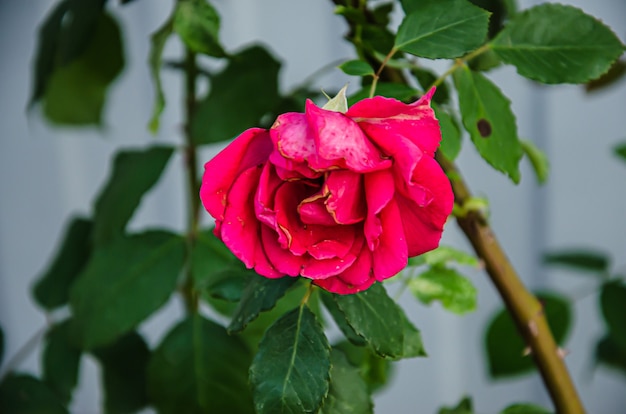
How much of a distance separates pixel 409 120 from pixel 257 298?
12cm

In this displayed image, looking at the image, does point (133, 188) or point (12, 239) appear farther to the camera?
point (12, 239)

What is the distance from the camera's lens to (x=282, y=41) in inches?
33.9

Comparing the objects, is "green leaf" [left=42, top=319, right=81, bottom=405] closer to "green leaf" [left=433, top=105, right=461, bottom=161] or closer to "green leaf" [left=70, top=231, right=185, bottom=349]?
"green leaf" [left=70, top=231, right=185, bottom=349]

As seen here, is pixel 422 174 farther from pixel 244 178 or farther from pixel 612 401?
pixel 612 401

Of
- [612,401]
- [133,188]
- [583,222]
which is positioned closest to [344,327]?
[133,188]

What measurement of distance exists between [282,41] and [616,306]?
519mm

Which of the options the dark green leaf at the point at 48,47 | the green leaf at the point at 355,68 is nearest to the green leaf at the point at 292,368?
the green leaf at the point at 355,68

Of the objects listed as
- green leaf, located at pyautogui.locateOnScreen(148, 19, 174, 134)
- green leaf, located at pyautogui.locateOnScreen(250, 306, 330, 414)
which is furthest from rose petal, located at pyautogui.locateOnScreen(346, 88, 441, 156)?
green leaf, located at pyautogui.locateOnScreen(148, 19, 174, 134)

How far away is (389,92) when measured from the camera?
334mm

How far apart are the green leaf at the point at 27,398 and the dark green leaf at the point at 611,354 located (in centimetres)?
56

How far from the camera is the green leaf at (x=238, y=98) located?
0.49 metres

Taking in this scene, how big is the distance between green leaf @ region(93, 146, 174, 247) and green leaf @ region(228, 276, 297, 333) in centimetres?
22

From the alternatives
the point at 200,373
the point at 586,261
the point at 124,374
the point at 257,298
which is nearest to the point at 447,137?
the point at 257,298

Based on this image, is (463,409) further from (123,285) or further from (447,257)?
(123,285)
